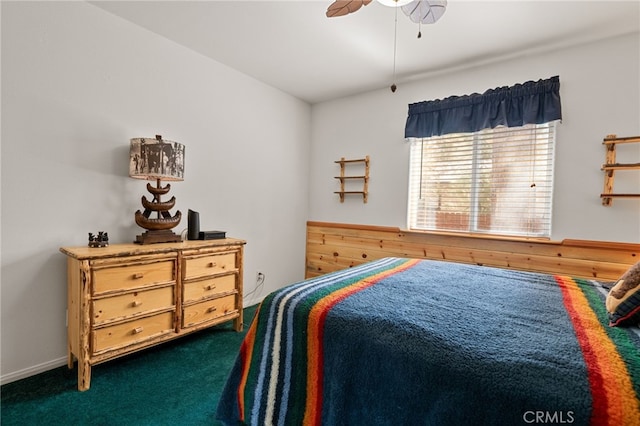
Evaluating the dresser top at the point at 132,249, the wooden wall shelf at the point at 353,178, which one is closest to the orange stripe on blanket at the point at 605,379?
the dresser top at the point at 132,249

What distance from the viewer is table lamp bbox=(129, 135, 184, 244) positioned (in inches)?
84.7

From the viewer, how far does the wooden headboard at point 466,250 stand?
7.68ft

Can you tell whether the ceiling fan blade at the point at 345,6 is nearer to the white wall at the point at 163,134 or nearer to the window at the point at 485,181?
the white wall at the point at 163,134

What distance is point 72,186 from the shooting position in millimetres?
2092

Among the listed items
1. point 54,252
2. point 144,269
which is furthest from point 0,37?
point 144,269

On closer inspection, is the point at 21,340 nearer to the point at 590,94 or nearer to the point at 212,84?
the point at 212,84

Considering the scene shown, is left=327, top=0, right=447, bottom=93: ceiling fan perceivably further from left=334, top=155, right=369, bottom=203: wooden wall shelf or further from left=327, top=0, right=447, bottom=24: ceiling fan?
left=334, top=155, right=369, bottom=203: wooden wall shelf

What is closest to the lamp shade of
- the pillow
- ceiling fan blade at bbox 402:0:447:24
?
ceiling fan blade at bbox 402:0:447:24

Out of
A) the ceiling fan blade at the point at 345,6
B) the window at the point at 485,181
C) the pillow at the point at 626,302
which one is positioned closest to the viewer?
the pillow at the point at 626,302

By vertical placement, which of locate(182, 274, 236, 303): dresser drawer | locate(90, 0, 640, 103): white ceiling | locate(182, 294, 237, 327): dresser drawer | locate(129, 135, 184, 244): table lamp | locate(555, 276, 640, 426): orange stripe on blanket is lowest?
locate(182, 294, 237, 327): dresser drawer

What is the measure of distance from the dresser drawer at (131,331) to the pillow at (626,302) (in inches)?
96.9

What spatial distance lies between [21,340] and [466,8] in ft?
11.8

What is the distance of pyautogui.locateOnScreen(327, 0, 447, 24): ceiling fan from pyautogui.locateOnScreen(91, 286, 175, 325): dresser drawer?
2074 mm

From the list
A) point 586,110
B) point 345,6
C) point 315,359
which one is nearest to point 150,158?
point 345,6
